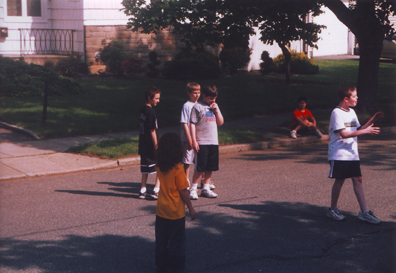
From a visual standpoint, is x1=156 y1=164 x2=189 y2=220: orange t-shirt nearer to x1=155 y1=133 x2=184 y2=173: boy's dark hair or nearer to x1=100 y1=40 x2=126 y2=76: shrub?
x1=155 y1=133 x2=184 y2=173: boy's dark hair

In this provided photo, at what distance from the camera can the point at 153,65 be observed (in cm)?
2123

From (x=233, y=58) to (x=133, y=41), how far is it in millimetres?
4991

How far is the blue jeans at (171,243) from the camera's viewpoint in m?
4.33

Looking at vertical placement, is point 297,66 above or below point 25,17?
below

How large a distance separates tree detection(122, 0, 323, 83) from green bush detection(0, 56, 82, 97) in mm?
4049

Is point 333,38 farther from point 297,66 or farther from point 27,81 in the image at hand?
point 27,81

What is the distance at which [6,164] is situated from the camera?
892 centimetres

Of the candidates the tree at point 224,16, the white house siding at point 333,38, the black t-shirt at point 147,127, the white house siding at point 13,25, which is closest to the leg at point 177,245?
the black t-shirt at point 147,127

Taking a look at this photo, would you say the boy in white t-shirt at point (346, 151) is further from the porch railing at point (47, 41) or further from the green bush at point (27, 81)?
the porch railing at point (47, 41)

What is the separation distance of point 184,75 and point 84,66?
4.40m

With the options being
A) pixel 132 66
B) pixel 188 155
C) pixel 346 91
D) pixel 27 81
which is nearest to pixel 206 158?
pixel 188 155

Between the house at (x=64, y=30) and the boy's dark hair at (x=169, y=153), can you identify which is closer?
the boy's dark hair at (x=169, y=153)

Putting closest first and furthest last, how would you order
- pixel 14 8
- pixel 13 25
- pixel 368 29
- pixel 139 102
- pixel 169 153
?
pixel 169 153 < pixel 368 29 < pixel 139 102 < pixel 13 25 < pixel 14 8

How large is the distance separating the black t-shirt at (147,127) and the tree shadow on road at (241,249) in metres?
1.47
